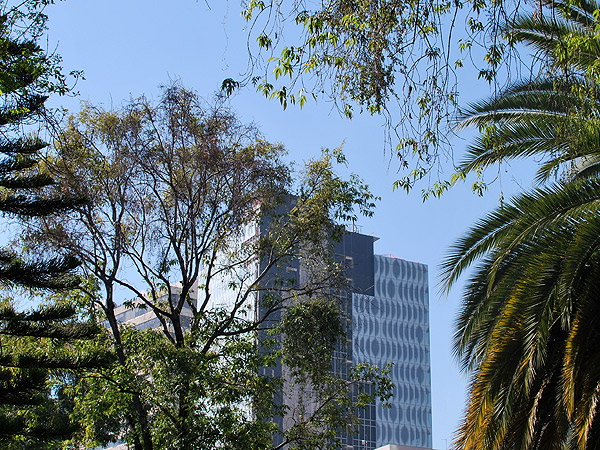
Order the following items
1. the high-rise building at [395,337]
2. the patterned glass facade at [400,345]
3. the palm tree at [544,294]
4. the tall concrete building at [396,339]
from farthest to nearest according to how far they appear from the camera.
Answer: the patterned glass facade at [400,345] → the tall concrete building at [396,339] → the high-rise building at [395,337] → the palm tree at [544,294]

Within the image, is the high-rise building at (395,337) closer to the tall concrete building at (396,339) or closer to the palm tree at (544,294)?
the tall concrete building at (396,339)

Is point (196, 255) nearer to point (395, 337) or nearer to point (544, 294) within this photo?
point (544, 294)

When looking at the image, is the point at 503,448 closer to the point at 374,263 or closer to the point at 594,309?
the point at 594,309

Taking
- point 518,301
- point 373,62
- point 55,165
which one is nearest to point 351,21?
point 373,62

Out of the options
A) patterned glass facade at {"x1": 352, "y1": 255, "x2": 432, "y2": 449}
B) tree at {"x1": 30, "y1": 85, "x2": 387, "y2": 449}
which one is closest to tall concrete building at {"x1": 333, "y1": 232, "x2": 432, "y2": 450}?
patterned glass facade at {"x1": 352, "y1": 255, "x2": 432, "y2": 449}

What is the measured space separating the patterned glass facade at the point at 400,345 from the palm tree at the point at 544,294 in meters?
67.6

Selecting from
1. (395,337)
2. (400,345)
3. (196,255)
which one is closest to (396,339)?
(395,337)

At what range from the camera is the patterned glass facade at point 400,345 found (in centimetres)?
7912

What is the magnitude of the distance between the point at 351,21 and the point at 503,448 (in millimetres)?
5379

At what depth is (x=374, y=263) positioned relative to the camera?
8406cm

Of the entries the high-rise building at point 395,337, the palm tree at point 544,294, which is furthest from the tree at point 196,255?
the high-rise building at point 395,337

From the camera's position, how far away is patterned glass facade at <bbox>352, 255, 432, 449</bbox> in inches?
3115

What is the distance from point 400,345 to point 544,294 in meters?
75.5

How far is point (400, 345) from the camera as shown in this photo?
8288cm
